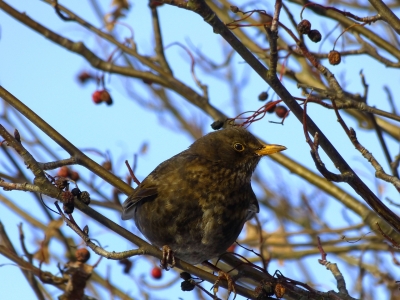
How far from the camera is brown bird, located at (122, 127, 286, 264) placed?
427 centimetres

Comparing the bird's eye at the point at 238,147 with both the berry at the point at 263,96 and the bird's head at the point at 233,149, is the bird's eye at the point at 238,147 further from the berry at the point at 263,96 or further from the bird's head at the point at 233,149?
the berry at the point at 263,96

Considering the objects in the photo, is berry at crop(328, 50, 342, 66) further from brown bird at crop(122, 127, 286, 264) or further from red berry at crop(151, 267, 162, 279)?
red berry at crop(151, 267, 162, 279)

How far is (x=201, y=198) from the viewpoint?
170 inches

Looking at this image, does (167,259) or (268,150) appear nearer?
(167,259)

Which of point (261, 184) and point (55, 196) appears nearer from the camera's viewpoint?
point (55, 196)

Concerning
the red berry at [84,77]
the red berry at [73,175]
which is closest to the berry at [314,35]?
the red berry at [73,175]

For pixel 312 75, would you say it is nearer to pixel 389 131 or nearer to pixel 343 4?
pixel 389 131

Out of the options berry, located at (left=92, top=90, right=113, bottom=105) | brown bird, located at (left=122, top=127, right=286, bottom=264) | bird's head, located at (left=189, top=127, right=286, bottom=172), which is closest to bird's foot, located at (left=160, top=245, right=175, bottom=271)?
brown bird, located at (left=122, top=127, right=286, bottom=264)

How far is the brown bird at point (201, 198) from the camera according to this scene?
4.27 m

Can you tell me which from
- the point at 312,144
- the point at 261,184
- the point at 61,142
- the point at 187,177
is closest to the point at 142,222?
the point at 187,177

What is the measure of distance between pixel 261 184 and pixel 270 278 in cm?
399

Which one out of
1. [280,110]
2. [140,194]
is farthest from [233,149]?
[140,194]

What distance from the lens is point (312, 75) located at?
5461 mm

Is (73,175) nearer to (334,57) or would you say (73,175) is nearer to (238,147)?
(238,147)
